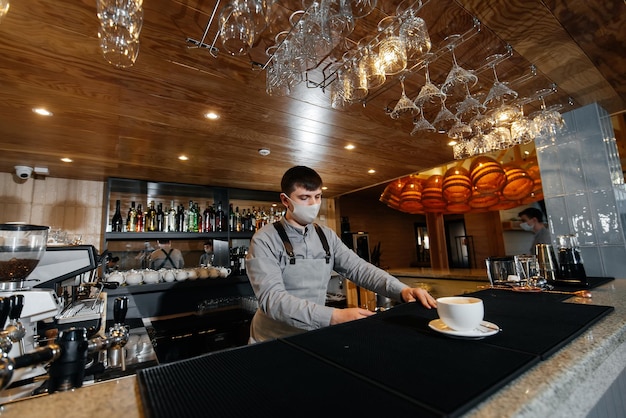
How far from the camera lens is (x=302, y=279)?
59.9 inches

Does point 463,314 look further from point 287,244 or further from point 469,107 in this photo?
point 469,107

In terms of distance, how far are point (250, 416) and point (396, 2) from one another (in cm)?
138

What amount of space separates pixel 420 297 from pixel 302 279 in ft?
1.98

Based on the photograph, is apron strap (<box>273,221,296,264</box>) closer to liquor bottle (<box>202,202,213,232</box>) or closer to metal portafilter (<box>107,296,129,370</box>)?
metal portafilter (<box>107,296,129,370</box>)

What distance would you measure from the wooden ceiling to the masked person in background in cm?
65

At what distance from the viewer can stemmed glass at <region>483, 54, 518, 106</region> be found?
1482 millimetres

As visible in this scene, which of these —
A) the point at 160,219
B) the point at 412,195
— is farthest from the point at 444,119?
the point at 160,219

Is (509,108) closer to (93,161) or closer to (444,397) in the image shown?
(444,397)

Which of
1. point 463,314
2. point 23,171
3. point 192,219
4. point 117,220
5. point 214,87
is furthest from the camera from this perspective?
point 192,219

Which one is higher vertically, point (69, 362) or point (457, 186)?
point (457, 186)

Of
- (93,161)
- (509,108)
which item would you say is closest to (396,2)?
(509,108)

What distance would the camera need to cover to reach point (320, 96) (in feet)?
5.91

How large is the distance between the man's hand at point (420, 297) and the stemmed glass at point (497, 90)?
1.17m

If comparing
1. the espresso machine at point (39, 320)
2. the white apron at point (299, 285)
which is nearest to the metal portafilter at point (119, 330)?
the espresso machine at point (39, 320)
